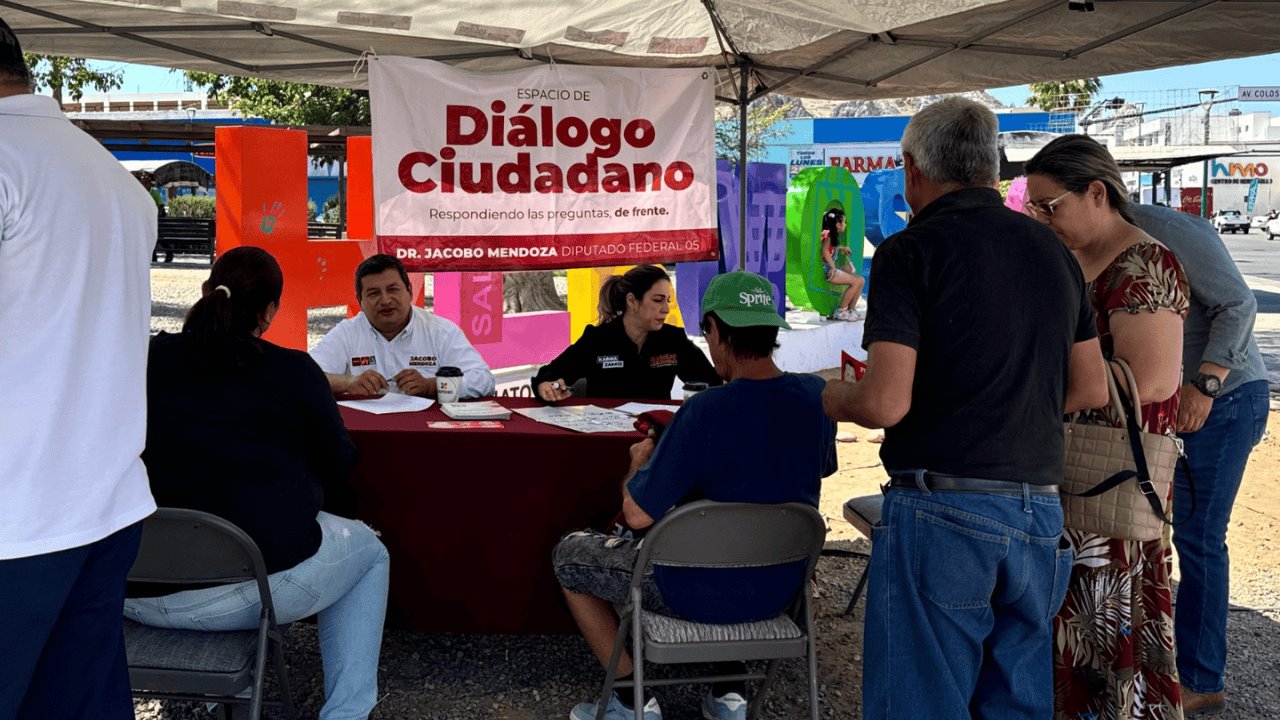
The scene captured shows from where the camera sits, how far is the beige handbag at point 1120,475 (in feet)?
7.85

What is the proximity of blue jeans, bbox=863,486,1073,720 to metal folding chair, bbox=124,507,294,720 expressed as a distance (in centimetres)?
134

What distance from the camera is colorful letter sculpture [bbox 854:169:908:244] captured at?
1581 cm

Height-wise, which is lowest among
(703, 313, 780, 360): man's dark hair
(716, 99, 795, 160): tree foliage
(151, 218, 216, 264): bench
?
(703, 313, 780, 360): man's dark hair

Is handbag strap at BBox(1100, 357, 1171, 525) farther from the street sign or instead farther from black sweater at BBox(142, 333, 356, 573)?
the street sign

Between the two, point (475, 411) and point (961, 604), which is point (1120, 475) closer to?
point (961, 604)

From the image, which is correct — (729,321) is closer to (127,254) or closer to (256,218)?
(127,254)

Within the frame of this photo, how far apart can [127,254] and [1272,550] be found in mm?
5184

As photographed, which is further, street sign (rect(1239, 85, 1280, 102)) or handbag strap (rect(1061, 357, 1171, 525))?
street sign (rect(1239, 85, 1280, 102))

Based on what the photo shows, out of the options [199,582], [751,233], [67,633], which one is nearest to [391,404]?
[199,582]

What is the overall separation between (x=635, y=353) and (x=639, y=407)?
2.17 ft

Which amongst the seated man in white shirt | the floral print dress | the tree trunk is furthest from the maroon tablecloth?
the tree trunk

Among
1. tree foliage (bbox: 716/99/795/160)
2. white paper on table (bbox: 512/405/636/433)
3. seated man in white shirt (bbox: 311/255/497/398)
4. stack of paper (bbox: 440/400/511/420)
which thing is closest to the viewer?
white paper on table (bbox: 512/405/636/433)

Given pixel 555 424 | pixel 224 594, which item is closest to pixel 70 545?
pixel 224 594

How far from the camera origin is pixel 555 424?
3.50m
